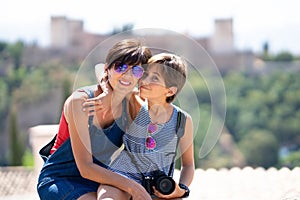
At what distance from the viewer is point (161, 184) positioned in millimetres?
2998

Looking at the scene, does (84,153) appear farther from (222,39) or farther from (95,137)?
(222,39)

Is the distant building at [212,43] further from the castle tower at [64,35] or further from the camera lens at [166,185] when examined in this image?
the camera lens at [166,185]

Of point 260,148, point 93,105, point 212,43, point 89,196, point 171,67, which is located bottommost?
point 260,148

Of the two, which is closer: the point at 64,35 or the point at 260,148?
the point at 260,148

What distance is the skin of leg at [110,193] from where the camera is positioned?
292 centimetres

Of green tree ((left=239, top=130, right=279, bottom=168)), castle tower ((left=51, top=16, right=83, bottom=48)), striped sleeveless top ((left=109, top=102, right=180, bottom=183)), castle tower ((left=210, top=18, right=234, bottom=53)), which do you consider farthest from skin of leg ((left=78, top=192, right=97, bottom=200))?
castle tower ((left=210, top=18, right=234, bottom=53))

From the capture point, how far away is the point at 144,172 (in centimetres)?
307

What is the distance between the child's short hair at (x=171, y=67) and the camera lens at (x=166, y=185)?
348 mm

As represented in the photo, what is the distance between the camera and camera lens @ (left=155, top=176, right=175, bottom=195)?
2986mm

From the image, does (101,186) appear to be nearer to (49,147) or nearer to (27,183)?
(49,147)

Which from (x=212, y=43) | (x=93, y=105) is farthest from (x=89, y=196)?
(x=212, y=43)

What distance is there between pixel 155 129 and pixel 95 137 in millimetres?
235

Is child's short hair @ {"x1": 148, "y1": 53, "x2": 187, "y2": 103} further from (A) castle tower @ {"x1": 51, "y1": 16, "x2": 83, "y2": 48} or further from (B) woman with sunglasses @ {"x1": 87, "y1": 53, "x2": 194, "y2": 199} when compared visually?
(A) castle tower @ {"x1": 51, "y1": 16, "x2": 83, "y2": 48}

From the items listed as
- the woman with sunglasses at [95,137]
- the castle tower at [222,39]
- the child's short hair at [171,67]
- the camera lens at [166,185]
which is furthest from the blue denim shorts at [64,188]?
the castle tower at [222,39]
